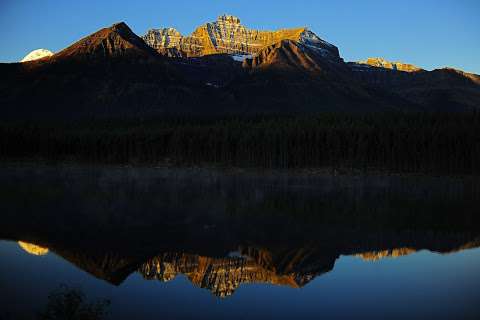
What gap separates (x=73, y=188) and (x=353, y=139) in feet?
196

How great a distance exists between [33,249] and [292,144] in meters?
88.5

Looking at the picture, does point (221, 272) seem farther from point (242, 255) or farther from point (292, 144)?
point (292, 144)

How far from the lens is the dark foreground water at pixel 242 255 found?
21719mm

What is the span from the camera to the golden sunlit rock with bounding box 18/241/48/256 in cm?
2959

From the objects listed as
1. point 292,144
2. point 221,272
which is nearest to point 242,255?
point 221,272

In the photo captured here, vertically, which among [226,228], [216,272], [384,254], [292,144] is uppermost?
[292,144]

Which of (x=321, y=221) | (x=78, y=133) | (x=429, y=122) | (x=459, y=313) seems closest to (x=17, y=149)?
(x=78, y=133)

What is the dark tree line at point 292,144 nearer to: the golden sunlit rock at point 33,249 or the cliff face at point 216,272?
the cliff face at point 216,272

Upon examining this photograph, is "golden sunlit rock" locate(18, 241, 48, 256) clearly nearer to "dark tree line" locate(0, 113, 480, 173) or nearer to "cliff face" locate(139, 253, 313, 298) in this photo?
"cliff face" locate(139, 253, 313, 298)

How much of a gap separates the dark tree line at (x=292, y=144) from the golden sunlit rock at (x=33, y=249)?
82325 millimetres

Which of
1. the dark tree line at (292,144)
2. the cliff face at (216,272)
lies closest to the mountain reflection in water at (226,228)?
the cliff face at (216,272)

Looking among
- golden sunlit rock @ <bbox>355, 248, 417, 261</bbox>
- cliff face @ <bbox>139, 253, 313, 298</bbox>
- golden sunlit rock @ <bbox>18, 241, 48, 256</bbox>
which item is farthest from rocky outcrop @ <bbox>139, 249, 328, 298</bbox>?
golden sunlit rock @ <bbox>18, 241, 48, 256</bbox>

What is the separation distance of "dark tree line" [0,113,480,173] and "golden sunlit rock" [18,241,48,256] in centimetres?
8233

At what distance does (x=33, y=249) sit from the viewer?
30.4 m
